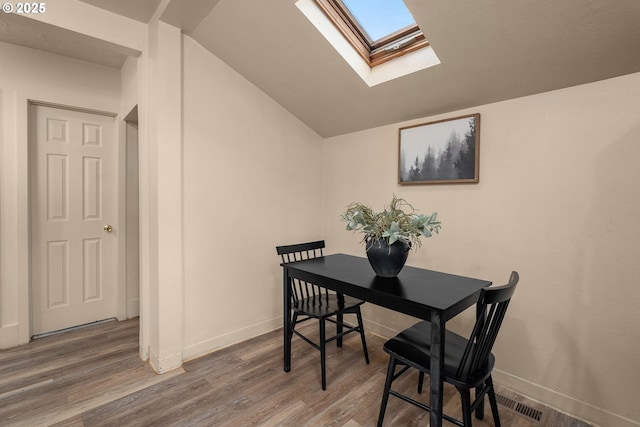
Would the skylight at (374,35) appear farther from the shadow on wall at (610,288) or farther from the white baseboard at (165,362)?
the white baseboard at (165,362)

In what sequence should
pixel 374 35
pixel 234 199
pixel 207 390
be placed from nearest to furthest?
pixel 207 390, pixel 374 35, pixel 234 199

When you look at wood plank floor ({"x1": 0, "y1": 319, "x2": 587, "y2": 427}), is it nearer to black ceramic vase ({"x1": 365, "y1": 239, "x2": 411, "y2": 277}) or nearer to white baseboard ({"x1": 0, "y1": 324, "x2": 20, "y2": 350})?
white baseboard ({"x1": 0, "y1": 324, "x2": 20, "y2": 350})

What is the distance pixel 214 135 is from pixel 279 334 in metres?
1.83

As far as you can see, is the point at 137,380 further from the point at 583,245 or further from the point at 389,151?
the point at 583,245

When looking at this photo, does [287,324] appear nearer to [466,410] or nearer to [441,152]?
[466,410]

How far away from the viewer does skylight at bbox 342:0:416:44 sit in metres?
1.98

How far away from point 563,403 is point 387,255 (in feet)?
4.35

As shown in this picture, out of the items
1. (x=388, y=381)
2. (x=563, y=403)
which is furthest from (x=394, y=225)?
(x=563, y=403)

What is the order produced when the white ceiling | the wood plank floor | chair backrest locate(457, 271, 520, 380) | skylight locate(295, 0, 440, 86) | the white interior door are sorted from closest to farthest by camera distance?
chair backrest locate(457, 271, 520, 380)
the white ceiling
the wood plank floor
skylight locate(295, 0, 440, 86)
the white interior door

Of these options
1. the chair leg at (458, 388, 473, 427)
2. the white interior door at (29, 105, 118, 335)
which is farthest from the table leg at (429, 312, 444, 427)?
the white interior door at (29, 105, 118, 335)

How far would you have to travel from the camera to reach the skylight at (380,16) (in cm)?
198

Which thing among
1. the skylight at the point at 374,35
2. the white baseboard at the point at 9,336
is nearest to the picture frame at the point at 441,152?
the skylight at the point at 374,35

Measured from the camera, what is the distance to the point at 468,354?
4.17ft

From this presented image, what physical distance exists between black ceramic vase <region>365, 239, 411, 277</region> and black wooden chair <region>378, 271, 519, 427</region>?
370 mm
